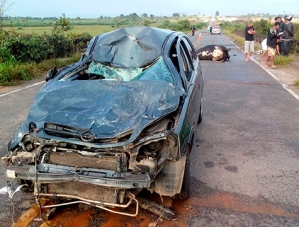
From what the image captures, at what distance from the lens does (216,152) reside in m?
5.80

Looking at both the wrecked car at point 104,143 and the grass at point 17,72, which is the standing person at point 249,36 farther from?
the wrecked car at point 104,143

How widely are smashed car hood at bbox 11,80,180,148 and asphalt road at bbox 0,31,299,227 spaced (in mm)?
985

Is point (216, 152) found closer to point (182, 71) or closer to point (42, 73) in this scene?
point (182, 71)

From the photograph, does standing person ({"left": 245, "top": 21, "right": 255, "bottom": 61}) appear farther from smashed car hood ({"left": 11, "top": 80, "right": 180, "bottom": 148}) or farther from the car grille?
the car grille

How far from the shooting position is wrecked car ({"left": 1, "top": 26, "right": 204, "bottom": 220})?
3.36 m

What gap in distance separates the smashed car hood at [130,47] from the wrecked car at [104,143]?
34.8 inches

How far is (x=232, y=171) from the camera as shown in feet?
16.7

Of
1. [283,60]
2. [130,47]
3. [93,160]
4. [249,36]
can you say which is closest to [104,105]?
[93,160]

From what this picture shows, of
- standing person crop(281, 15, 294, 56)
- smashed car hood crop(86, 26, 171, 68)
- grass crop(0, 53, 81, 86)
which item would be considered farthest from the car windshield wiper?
standing person crop(281, 15, 294, 56)

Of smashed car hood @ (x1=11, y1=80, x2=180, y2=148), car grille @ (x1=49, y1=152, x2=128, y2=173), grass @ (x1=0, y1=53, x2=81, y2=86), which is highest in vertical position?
smashed car hood @ (x1=11, y1=80, x2=180, y2=148)

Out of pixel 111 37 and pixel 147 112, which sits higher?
pixel 111 37

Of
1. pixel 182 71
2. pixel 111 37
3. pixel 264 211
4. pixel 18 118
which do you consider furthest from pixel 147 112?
pixel 18 118

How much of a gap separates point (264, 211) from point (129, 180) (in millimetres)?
1757

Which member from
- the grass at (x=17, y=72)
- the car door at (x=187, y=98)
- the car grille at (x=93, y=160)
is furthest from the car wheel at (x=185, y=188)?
the grass at (x=17, y=72)
